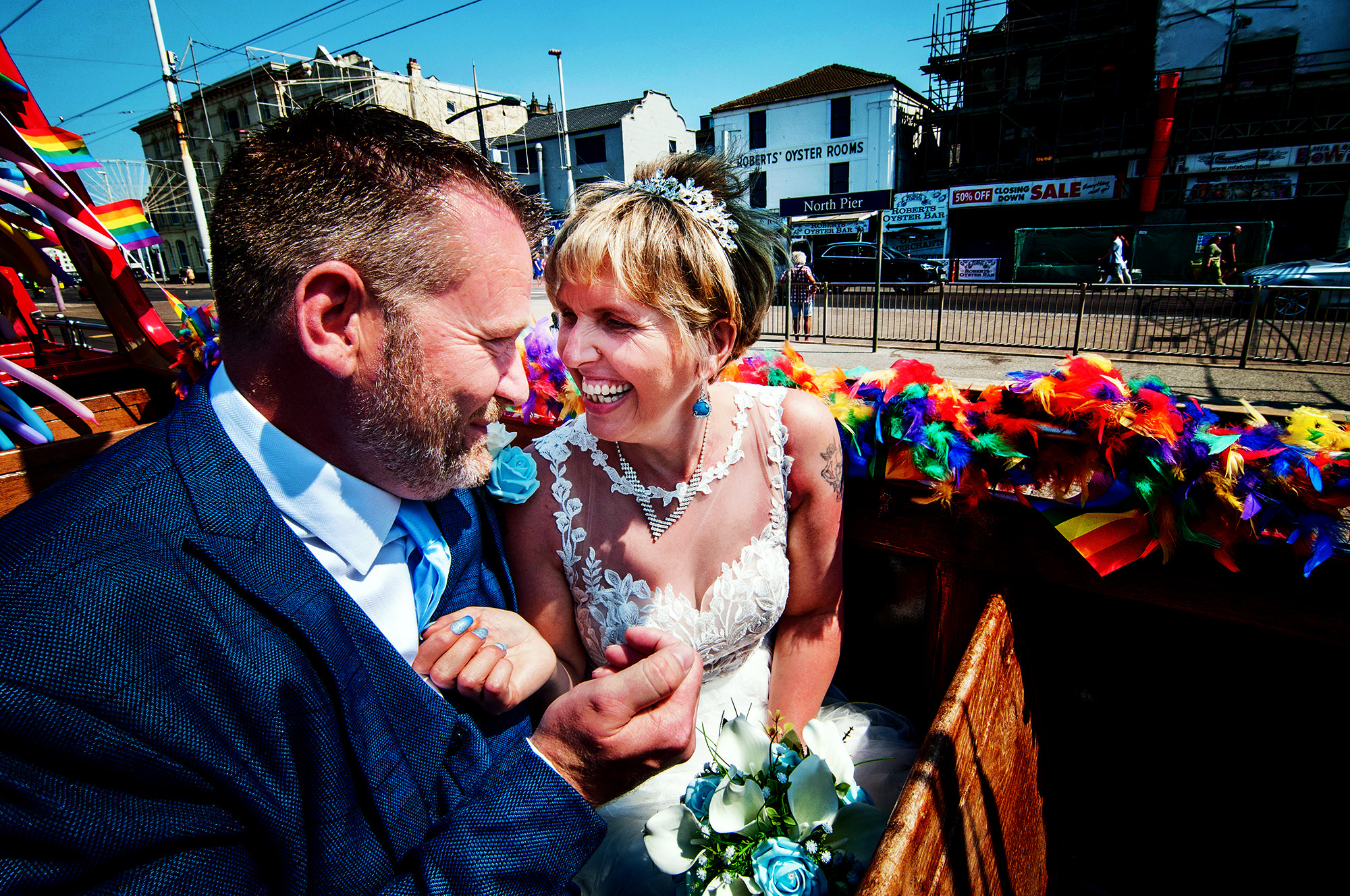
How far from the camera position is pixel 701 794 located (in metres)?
1.36

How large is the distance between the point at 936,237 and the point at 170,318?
1095 inches

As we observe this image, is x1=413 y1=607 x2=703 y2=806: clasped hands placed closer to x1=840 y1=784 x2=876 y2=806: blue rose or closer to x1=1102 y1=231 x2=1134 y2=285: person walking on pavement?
x1=840 y1=784 x2=876 y2=806: blue rose

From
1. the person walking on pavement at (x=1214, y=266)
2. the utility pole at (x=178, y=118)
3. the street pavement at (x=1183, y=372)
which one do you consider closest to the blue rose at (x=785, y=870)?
the street pavement at (x=1183, y=372)

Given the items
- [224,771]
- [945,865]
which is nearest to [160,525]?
[224,771]

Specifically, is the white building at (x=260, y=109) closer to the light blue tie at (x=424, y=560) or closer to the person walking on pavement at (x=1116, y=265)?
the person walking on pavement at (x=1116, y=265)

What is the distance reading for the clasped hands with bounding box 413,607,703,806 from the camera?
A: 3.82ft

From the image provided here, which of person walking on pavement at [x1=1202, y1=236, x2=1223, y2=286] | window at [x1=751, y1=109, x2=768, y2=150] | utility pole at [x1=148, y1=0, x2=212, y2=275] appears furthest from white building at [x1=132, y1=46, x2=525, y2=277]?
person walking on pavement at [x1=1202, y1=236, x2=1223, y2=286]

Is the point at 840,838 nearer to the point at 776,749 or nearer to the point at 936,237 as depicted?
the point at 776,749

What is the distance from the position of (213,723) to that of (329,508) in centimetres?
41

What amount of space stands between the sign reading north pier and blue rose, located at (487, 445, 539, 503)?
27.3m

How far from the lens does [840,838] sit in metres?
1.29

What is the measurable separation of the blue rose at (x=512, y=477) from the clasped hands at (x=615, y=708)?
59cm

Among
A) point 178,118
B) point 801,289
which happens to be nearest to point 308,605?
point 801,289

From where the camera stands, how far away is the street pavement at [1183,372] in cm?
711
